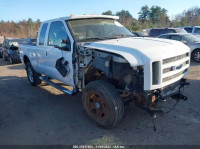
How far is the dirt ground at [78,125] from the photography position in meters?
3.33

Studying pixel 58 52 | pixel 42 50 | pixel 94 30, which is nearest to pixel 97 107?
pixel 58 52

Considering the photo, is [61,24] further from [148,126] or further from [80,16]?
[148,126]

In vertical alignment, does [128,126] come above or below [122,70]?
below

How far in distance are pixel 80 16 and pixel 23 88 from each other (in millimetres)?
3656

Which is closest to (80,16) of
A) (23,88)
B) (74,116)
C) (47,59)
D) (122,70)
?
(47,59)

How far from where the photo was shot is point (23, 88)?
666cm

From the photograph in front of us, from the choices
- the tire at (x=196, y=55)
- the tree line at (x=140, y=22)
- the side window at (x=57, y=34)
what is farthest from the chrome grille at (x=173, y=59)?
the tree line at (x=140, y=22)

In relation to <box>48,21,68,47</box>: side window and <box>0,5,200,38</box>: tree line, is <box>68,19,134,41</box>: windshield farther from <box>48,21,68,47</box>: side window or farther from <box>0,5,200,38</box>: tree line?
<box>0,5,200,38</box>: tree line

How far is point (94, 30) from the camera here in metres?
4.50

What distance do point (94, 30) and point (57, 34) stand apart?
0.98 m

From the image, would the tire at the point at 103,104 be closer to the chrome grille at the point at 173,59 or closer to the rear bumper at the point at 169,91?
the rear bumper at the point at 169,91

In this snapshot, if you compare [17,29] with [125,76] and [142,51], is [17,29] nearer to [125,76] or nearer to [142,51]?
[125,76]

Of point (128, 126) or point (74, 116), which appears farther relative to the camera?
point (74, 116)

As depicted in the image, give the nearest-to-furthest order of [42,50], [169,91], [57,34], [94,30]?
[169,91]
[94,30]
[57,34]
[42,50]
